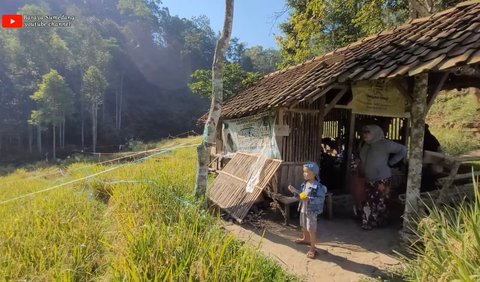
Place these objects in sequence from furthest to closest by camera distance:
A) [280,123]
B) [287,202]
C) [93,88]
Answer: [93,88]
[280,123]
[287,202]

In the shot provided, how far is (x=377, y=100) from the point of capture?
5.80 metres

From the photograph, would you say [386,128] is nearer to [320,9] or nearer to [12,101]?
[320,9]

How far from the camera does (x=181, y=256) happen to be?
3037mm

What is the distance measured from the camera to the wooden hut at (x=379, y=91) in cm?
430

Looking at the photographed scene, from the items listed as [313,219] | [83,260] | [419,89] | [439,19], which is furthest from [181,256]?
[439,19]

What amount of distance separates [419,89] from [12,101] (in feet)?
163

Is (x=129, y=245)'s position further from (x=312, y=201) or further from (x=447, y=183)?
(x=447, y=183)

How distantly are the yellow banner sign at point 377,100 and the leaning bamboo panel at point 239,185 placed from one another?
182 centimetres

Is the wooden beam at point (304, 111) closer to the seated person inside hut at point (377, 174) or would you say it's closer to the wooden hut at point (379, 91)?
the wooden hut at point (379, 91)

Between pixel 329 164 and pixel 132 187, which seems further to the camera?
pixel 329 164

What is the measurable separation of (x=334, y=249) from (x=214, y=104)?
311 centimetres

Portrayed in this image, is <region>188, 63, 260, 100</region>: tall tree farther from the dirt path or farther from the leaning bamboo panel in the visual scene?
the dirt path

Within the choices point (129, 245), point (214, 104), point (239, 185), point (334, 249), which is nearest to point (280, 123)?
point (214, 104)

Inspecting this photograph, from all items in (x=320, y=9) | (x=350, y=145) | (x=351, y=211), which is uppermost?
(x=320, y=9)
